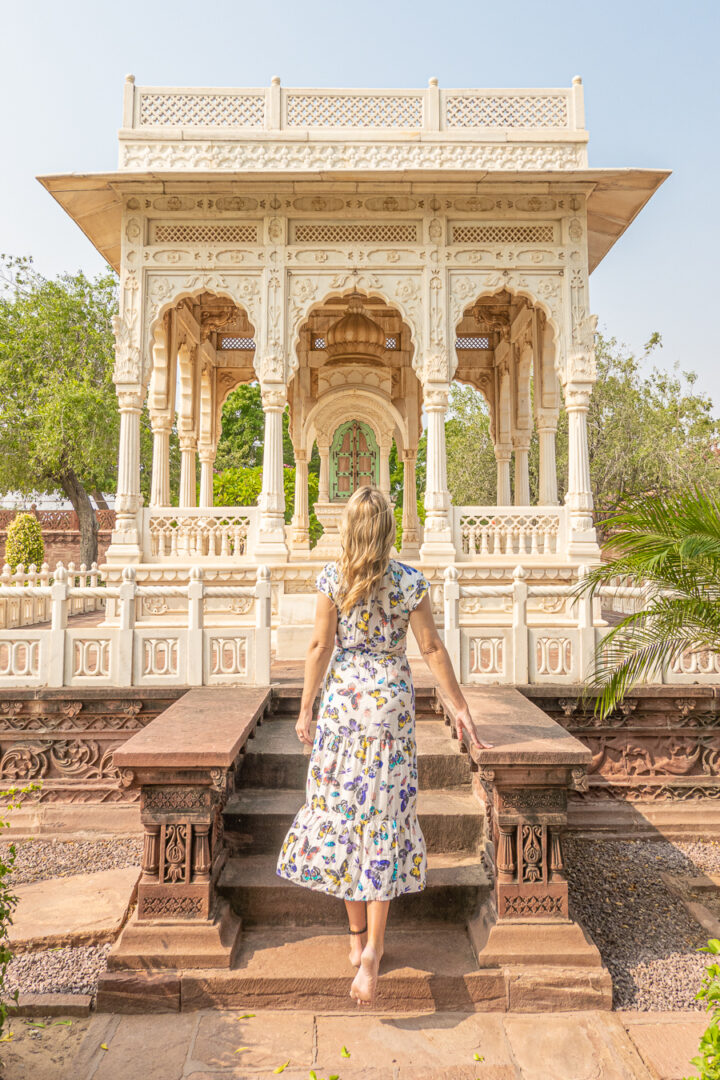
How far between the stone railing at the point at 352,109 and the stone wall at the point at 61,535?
18.6m

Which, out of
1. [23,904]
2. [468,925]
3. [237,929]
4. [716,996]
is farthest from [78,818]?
[716,996]

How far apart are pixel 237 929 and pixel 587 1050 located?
1.72 metres

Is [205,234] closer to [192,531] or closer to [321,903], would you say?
[192,531]

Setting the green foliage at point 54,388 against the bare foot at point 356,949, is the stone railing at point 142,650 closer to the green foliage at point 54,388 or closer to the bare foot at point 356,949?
the bare foot at point 356,949

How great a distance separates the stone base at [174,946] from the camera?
3383 mm

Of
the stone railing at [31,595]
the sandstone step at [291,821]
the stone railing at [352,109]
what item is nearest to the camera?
the sandstone step at [291,821]

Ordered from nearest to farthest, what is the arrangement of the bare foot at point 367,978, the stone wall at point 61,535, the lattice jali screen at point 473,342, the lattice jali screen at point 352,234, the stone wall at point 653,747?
the bare foot at point 367,978 → the stone wall at point 653,747 → the lattice jali screen at point 352,234 → the lattice jali screen at point 473,342 → the stone wall at point 61,535

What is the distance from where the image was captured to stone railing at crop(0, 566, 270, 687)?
19.5 ft

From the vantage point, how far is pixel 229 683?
5977mm

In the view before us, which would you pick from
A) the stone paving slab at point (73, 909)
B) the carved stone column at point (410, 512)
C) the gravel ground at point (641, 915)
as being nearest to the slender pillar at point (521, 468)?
the carved stone column at point (410, 512)

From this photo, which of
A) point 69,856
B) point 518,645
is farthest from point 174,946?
point 518,645

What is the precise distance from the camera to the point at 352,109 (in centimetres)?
952

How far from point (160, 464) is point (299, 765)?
8.30 meters

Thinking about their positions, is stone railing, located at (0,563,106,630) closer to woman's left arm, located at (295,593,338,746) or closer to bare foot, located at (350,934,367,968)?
woman's left arm, located at (295,593,338,746)
